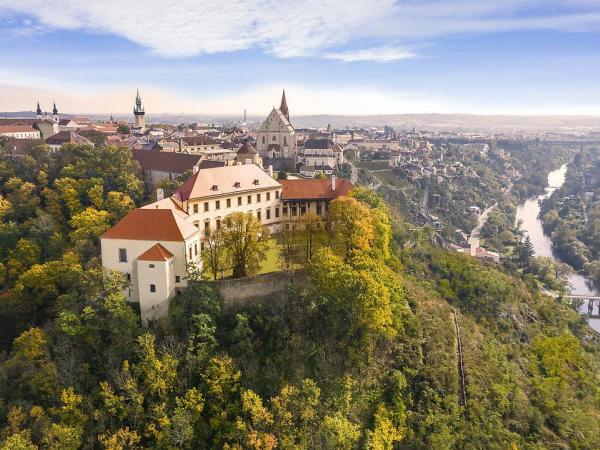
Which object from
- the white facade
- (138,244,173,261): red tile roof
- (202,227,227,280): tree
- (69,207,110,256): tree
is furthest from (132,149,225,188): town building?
(138,244,173,261): red tile roof

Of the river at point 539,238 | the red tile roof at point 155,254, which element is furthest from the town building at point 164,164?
the river at point 539,238

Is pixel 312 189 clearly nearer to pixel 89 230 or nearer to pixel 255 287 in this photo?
pixel 255 287

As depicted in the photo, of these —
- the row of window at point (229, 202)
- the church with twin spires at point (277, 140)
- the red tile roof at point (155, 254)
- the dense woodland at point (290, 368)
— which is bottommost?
the dense woodland at point (290, 368)

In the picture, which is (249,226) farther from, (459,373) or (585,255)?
(585,255)

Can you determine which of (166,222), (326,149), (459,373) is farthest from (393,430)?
(326,149)

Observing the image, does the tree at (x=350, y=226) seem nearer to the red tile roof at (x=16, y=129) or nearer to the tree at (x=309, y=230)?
the tree at (x=309, y=230)

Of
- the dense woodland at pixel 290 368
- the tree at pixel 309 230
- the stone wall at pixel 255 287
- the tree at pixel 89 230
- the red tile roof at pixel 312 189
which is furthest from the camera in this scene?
the red tile roof at pixel 312 189

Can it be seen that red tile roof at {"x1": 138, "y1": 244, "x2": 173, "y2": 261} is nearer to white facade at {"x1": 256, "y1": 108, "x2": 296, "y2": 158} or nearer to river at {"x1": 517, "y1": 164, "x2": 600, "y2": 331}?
white facade at {"x1": 256, "y1": 108, "x2": 296, "y2": 158}
